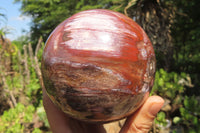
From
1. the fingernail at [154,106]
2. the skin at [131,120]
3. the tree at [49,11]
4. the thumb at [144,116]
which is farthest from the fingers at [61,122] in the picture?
the tree at [49,11]

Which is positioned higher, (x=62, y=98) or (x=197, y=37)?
(x=62, y=98)

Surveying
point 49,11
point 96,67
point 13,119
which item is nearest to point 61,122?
point 96,67

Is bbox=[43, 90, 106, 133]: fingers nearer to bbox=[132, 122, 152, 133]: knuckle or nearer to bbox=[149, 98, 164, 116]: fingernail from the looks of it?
bbox=[132, 122, 152, 133]: knuckle

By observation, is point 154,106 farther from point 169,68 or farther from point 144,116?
point 169,68

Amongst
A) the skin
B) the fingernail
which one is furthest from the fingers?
the fingernail

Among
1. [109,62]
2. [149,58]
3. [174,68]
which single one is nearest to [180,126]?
[174,68]

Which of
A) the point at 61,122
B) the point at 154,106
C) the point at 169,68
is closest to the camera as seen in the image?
the point at 154,106

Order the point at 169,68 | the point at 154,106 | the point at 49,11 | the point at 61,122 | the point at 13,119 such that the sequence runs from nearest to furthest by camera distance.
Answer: the point at 154,106, the point at 61,122, the point at 13,119, the point at 169,68, the point at 49,11

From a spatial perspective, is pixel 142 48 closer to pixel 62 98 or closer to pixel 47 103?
pixel 62 98
